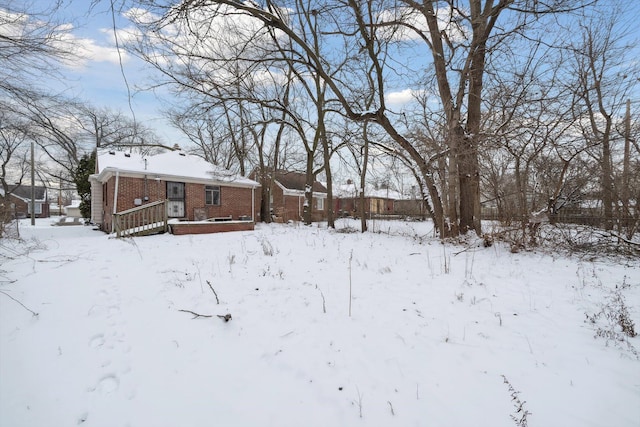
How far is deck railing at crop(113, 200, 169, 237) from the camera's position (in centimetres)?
952

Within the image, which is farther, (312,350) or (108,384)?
(312,350)

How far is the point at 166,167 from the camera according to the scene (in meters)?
14.3

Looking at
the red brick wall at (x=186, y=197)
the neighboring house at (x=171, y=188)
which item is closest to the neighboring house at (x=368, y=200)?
the red brick wall at (x=186, y=197)

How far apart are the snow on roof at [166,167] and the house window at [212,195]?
2.08 ft

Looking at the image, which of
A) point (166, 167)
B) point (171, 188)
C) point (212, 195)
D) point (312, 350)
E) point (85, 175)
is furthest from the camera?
point (85, 175)

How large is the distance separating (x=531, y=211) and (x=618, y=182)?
5.20ft

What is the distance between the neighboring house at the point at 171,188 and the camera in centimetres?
1248

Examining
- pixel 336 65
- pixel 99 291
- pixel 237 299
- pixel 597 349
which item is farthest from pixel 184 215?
pixel 597 349

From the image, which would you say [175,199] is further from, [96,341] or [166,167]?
[96,341]

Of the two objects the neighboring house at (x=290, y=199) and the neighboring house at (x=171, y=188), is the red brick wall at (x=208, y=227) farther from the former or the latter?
the neighboring house at (x=290, y=199)

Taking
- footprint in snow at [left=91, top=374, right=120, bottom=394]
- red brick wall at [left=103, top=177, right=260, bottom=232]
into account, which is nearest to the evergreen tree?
red brick wall at [left=103, top=177, right=260, bottom=232]

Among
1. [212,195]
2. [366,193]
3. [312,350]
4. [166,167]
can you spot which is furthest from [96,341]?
[366,193]

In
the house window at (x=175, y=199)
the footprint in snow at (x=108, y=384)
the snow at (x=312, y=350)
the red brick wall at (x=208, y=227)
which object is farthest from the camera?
the house window at (x=175, y=199)

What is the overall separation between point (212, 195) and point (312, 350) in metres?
14.9
